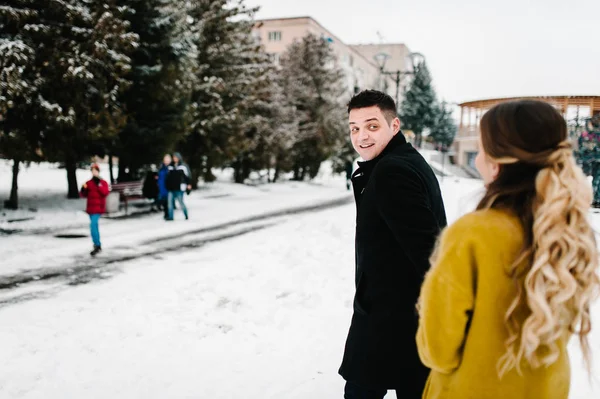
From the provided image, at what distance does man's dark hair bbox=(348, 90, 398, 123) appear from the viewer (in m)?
2.81

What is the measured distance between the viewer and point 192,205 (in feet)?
66.3

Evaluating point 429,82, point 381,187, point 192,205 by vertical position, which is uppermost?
point 429,82

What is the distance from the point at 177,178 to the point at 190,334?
10.3 m

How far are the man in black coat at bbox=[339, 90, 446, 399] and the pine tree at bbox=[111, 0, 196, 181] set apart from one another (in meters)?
16.7

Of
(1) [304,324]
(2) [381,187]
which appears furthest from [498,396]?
(1) [304,324]

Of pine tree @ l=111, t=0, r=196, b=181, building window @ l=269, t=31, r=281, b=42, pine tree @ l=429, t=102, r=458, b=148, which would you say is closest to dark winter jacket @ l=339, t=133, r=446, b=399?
pine tree @ l=111, t=0, r=196, b=181

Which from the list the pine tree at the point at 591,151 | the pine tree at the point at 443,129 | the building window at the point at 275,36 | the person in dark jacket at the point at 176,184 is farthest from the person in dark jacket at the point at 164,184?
the building window at the point at 275,36

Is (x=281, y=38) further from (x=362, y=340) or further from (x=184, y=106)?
(x=362, y=340)

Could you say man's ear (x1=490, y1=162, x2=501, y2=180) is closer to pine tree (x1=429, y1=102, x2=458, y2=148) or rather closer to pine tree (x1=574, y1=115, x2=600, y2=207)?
pine tree (x1=574, y1=115, x2=600, y2=207)

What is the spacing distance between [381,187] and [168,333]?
428 cm

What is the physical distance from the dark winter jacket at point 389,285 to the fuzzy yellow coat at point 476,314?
1.96 feet

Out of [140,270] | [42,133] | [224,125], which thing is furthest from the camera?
[224,125]

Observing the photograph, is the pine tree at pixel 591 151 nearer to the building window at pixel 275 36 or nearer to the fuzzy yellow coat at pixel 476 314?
the fuzzy yellow coat at pixel 476 314

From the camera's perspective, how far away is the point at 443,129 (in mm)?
66312
